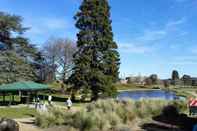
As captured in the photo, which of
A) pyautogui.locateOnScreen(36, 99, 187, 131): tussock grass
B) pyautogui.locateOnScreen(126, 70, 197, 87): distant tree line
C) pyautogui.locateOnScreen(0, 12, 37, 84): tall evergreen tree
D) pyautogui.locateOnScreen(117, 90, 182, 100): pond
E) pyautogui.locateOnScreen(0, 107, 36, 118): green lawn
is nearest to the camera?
pyautogui.locateOnScreen(36, 99, 187, 131): tussock grass

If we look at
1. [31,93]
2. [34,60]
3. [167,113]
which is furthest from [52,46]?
[167,113]

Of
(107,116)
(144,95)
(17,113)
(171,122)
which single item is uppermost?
(144,95)

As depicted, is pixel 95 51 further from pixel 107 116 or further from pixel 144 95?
pixel 107 116

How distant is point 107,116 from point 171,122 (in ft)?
14.2

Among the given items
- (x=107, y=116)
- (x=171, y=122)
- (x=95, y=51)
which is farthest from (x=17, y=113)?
(x=95, y=51)

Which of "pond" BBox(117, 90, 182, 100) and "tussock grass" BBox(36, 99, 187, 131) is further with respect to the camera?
"pond" BBox(117, 90, 182, 100)

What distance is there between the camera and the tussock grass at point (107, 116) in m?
22.1

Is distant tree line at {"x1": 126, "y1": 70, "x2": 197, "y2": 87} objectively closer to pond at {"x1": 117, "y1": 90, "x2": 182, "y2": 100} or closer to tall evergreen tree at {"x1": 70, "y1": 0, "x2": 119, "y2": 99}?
pond at {"x1": 117, "y1": 90, "x2": 182, "y2": 100}

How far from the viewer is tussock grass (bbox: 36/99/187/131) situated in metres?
22.1

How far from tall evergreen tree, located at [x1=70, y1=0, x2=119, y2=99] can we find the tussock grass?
2150cm

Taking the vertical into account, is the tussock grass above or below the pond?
below

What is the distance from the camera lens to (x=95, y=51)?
2012 inches

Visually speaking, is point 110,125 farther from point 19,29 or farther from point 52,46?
point 52,46

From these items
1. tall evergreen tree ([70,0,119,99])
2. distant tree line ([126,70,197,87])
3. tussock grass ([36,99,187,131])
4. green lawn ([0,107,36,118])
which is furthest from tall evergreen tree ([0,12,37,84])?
distant tree line ([126,70,197,87])
